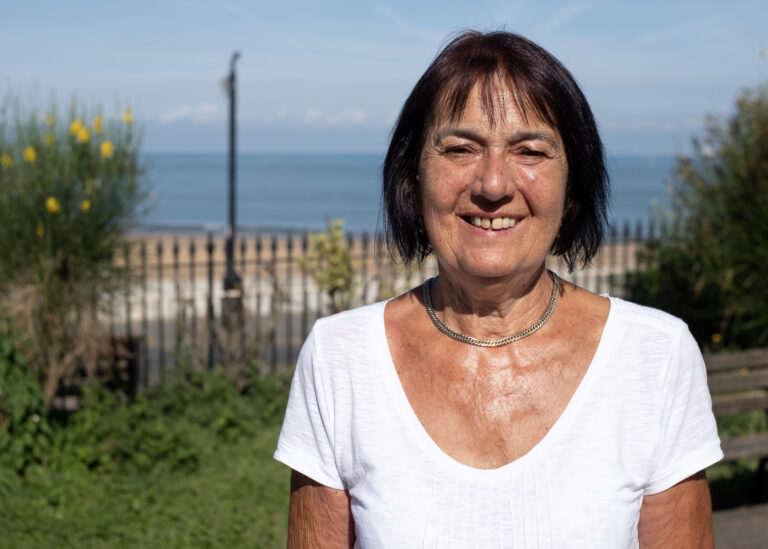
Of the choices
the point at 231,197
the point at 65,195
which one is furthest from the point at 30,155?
the point at 231,197

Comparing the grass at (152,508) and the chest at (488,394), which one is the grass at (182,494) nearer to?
the grass at (152,508)

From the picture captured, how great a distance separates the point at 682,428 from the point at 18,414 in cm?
487

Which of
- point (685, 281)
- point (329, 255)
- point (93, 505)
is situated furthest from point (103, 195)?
point (685, 281)

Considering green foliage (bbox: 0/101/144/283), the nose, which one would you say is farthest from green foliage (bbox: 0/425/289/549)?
the nose

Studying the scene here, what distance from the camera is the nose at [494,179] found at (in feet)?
6.19

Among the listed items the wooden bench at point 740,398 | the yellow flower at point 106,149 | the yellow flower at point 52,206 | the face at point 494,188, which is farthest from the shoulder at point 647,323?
the yellow flower at point 106,149

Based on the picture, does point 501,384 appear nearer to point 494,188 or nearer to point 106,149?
point 494,188

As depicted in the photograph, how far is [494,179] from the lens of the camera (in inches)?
74.3

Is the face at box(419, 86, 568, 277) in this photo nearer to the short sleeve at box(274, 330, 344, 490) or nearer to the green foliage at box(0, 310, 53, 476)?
the short sleeve at box(274, 330, 344, 490)

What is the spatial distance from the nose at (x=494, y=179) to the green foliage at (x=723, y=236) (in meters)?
5.76

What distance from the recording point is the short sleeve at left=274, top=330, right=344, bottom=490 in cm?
198

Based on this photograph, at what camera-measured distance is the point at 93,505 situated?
5445 mm

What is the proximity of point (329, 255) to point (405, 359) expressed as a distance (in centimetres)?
552

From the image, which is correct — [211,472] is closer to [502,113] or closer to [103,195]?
[103,195]
